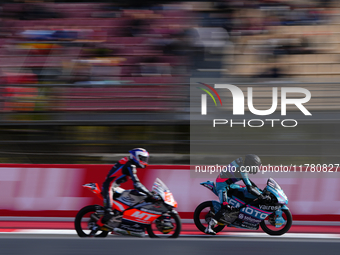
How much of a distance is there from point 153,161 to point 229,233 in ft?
9.33

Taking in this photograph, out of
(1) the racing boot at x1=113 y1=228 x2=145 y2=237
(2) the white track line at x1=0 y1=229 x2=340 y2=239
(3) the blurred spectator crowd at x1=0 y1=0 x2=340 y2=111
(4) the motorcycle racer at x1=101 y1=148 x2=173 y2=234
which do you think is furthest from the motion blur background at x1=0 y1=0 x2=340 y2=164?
(1) the racing boot at x1=113 y1=228 x2=145 y2=237

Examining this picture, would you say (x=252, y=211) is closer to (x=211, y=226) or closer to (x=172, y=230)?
(x=211, y=226)

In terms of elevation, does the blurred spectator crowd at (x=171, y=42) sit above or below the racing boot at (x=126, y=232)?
above

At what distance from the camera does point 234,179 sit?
647cm

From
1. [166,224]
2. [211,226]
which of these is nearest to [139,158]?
[166,224]

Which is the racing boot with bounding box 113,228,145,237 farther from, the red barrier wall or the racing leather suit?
the red barrier wall

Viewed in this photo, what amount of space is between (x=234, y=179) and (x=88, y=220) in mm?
2173

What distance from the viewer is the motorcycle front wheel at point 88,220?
20.2 ft

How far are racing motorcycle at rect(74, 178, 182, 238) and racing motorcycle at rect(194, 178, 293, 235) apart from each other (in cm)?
74

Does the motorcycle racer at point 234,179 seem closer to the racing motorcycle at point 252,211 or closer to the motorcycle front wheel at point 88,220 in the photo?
the racing motorcycle at point 252,211

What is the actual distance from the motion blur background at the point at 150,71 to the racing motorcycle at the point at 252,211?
2.22 metres

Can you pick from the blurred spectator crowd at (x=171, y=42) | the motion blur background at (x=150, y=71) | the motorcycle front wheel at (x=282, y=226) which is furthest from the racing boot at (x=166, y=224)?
the blurred spectator crowd at (x=171, y=42)

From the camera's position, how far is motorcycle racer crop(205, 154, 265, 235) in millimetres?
6344

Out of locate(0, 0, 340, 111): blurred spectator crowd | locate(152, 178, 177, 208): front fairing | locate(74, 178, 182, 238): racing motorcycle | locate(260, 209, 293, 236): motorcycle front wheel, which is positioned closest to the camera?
locate(152, 178, 177, 208): front fairing
